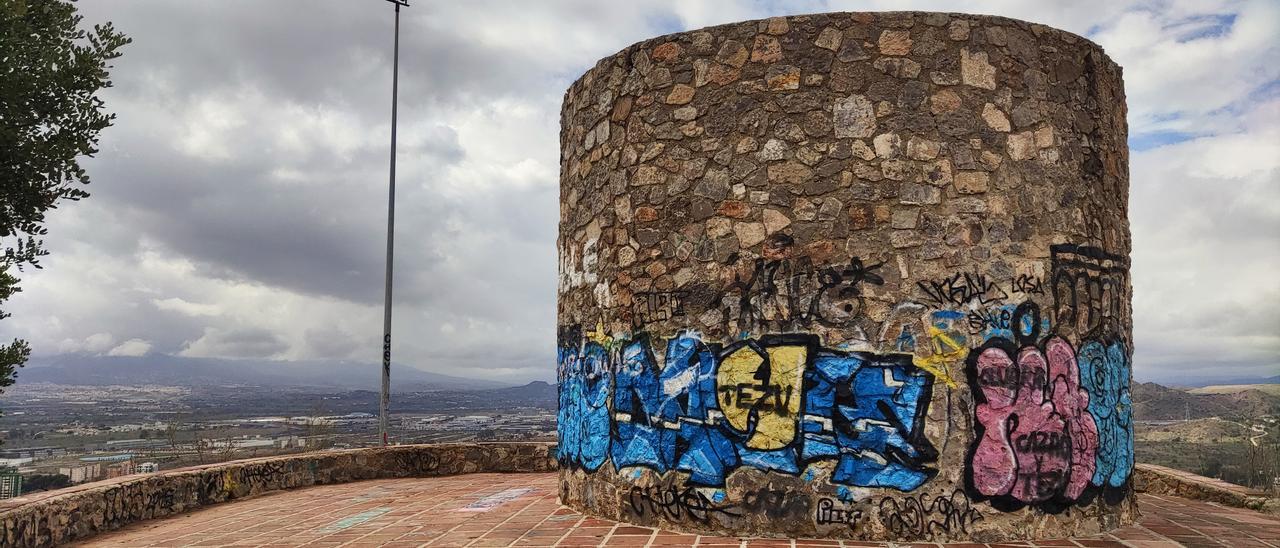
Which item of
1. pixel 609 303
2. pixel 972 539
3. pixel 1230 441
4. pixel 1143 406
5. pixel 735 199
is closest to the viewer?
pixel 972 539

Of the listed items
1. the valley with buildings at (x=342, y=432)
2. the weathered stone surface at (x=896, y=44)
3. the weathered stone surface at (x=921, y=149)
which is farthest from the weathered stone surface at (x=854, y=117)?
the valley with buildings at (x=342, y=432)

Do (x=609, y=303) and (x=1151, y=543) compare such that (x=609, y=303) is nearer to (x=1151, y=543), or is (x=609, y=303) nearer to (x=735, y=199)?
(x=735, y=199)

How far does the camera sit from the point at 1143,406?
87.6ft

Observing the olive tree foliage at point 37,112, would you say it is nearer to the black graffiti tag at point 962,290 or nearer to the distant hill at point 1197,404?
the black graffiti tag at point 962,290

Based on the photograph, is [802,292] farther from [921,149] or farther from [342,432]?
[342,432]

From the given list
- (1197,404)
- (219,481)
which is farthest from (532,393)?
(219,481)

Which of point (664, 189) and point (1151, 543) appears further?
point (664, 189)

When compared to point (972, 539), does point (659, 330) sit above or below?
above

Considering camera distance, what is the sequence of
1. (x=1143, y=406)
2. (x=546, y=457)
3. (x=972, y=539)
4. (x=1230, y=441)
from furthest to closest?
1. (x=1143, y=406)
2. (x=1230, y=441)
3. (x=546, y=457)
4. (x=972, y=539)

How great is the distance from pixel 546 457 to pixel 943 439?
7068 mm

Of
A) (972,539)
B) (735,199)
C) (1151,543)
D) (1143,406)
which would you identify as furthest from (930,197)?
(1143,406)

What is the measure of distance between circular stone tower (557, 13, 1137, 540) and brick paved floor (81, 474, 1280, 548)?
0.38 meters

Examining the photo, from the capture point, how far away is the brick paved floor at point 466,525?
6816mm

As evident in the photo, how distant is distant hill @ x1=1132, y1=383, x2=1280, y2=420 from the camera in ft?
85.8
